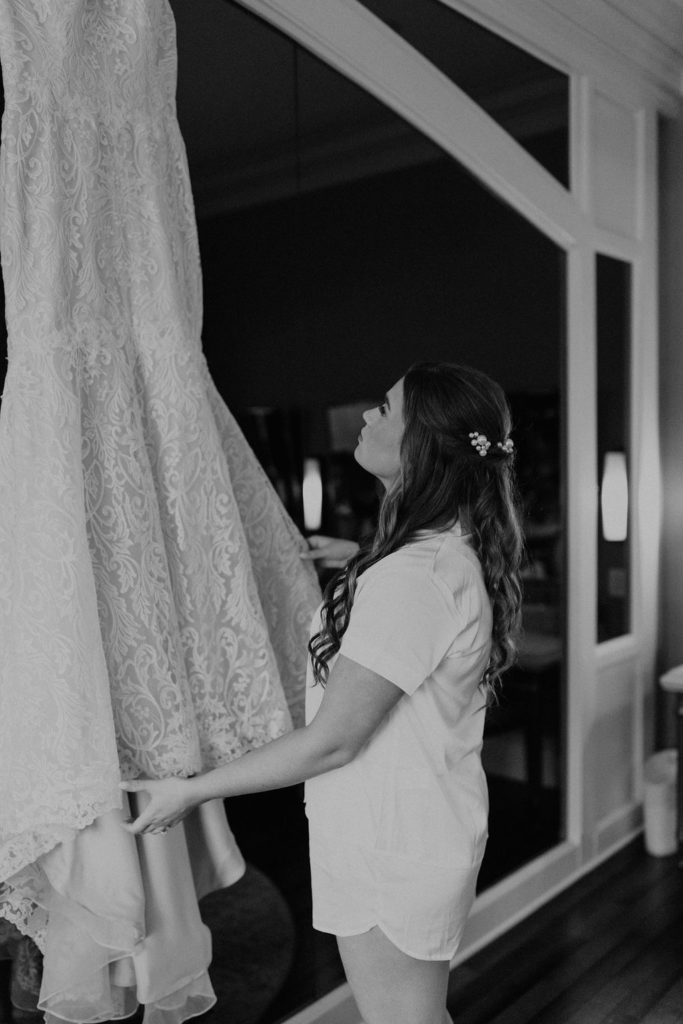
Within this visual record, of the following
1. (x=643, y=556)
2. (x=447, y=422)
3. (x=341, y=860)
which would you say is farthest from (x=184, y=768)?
(x=643, y=556)

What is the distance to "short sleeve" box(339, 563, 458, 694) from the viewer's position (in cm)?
154

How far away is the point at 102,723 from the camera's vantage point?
1548 mm

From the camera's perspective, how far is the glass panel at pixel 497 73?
2700 mm

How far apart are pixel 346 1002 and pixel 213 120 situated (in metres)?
2.07

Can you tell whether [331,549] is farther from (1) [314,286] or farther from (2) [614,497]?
(2) [614,497]

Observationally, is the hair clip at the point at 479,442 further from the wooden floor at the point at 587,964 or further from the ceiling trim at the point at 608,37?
the ceiling trim at the point at 608,37

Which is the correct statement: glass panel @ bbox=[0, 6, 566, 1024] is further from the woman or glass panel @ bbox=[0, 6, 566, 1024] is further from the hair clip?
the hair clip

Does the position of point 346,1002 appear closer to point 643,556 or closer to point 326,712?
point 326,712

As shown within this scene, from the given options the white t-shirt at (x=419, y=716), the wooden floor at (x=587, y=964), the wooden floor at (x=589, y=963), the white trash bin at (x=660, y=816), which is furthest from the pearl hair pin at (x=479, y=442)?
the white trash bin at (x=660, y=816)

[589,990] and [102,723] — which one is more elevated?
[102,723]

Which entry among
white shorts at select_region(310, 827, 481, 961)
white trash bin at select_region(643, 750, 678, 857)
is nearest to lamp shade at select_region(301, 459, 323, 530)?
white shorts at select_region(310, 827, 481, 961)

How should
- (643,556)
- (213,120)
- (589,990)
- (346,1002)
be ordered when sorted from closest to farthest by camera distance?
(213,120)
(346,1002)
(589,990)
(643,556)

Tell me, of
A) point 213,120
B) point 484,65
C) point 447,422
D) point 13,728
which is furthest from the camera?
point 484,65

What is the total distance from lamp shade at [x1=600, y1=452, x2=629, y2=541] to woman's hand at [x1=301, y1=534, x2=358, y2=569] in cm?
169
